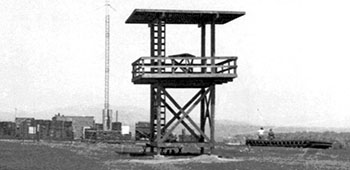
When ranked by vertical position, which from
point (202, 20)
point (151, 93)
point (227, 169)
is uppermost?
point (202, 20)

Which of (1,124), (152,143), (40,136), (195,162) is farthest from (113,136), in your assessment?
(195,162)

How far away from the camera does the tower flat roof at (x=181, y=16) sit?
36375mm

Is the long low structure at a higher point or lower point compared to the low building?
lower

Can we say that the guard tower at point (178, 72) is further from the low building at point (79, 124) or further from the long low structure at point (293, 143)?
the low building at point (79, 124)

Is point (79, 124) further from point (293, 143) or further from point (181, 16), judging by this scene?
point (181, 16)

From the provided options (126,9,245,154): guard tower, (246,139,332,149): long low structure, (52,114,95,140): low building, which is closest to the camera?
(126,9,245,154): guard tower

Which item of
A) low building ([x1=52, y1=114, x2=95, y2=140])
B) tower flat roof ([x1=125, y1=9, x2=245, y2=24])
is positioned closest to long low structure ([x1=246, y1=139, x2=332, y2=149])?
low building ([x1=52, y1=114, x2=95, y2=140])

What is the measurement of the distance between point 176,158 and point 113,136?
38562 mm

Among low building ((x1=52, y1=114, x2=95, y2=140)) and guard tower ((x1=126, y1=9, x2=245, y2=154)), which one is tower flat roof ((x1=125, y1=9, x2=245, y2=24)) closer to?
guard tower ((x1=126, y1=9, x2=245, y2=154))

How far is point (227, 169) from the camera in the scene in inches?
1158

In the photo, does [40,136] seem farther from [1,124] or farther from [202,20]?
[202,20]

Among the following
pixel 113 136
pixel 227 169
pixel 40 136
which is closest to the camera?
pixel 227 169

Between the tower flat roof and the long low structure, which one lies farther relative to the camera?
the long low structure

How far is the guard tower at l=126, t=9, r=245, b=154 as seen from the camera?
118ft
